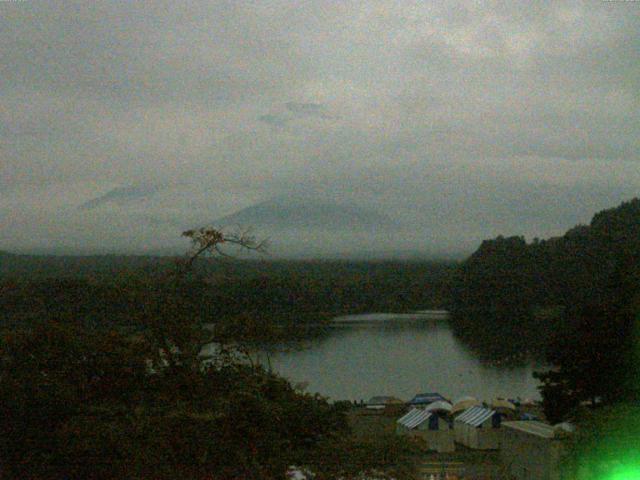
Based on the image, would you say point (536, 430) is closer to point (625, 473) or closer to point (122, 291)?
point (625, 473)

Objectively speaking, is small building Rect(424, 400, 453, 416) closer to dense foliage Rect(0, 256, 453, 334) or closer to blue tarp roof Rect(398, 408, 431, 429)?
blue tarp roof Rect(398, 408, 431, 429)

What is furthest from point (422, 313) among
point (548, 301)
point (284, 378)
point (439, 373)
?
point (284, 378)

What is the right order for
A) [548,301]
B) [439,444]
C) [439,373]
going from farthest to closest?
[548,301] < [439,373] < [439,444]

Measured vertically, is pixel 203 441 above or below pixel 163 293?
Result: below

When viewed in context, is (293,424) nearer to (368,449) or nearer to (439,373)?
(368,449)

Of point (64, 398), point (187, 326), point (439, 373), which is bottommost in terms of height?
point (439, 373)

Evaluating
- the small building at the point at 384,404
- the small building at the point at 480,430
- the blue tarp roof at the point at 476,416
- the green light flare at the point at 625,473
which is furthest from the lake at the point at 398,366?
the green light flare at the point at 625,473
